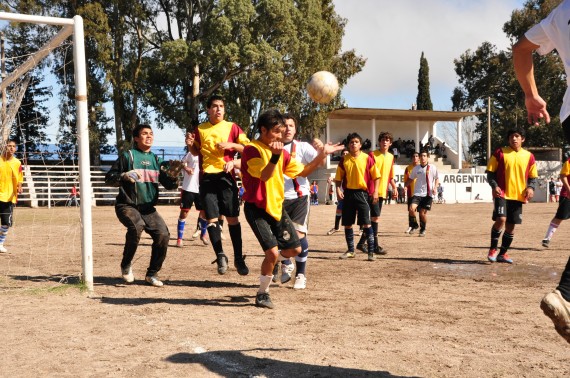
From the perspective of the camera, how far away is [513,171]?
9.03 metres

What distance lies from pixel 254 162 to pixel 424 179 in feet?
30.4

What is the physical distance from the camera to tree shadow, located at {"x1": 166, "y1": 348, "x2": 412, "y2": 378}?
365 cm

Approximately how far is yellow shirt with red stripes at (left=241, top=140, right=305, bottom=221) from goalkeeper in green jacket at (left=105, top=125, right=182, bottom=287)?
1.46 m

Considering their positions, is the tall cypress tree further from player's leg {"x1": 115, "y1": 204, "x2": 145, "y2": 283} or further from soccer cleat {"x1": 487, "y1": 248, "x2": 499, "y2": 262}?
player's leg {"x1": 115, "y1": 204, "x2": 145, "y2": 283}

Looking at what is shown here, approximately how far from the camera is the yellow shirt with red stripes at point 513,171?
9.00 meters

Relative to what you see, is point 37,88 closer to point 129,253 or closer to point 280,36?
point 129,253

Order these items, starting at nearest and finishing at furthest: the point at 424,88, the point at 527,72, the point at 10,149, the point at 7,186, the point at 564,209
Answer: the point at 527,72 < the point at 10,149 < the point at 7,186 < the point at 564,209 < the point at 424,88

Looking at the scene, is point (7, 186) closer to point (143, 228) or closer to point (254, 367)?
point (143, 228)

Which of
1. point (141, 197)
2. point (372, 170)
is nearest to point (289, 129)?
point (141, 197)

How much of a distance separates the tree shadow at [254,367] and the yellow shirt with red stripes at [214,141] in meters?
3.49

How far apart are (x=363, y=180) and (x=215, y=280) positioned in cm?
353

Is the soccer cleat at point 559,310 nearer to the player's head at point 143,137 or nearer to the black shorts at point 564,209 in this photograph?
the player's head at point 143,137

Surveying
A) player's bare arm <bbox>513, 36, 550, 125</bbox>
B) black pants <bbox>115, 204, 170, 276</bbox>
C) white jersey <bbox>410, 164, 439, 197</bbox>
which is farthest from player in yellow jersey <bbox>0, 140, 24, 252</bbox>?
player's bare arm <bbox>513, 36, 550, 125</bbox>

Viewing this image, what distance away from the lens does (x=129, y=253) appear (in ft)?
23.4
